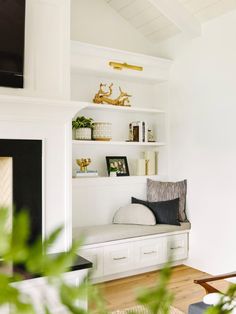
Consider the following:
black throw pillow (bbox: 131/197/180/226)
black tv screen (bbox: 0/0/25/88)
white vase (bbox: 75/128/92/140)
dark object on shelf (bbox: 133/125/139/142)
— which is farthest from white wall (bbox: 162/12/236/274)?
black tv screen (bbox: 0/0/25/88)

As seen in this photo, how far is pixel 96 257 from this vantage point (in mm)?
3516

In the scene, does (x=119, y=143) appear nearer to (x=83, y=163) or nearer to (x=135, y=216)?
(x=83, y=163)

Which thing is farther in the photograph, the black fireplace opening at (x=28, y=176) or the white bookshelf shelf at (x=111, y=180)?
the white bookshelf shelf at (x=111, y=180)

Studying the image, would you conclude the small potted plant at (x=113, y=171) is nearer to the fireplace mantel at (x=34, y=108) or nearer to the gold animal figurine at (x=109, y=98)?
the gold animal figurine at (x=109, y=98)

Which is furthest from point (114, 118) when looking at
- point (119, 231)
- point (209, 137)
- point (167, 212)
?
point (119, 231)

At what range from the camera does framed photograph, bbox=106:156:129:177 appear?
426 cm

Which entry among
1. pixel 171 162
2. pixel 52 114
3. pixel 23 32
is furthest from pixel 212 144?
pixel 23 32

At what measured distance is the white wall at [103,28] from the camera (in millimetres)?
4059

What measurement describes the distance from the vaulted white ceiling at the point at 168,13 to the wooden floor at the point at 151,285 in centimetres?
261

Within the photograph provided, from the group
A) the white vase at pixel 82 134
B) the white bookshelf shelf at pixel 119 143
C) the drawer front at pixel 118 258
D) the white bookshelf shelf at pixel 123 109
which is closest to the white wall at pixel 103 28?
the white bookshelf shelf at pixel 123 109

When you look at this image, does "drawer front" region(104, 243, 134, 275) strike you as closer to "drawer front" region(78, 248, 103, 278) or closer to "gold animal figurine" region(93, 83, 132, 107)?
"drawer front" region(78, 248, 103, 278)

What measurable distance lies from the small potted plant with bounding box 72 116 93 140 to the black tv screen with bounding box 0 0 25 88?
3.84 ft

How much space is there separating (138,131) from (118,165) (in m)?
0.47

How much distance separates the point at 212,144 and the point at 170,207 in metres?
0.82
